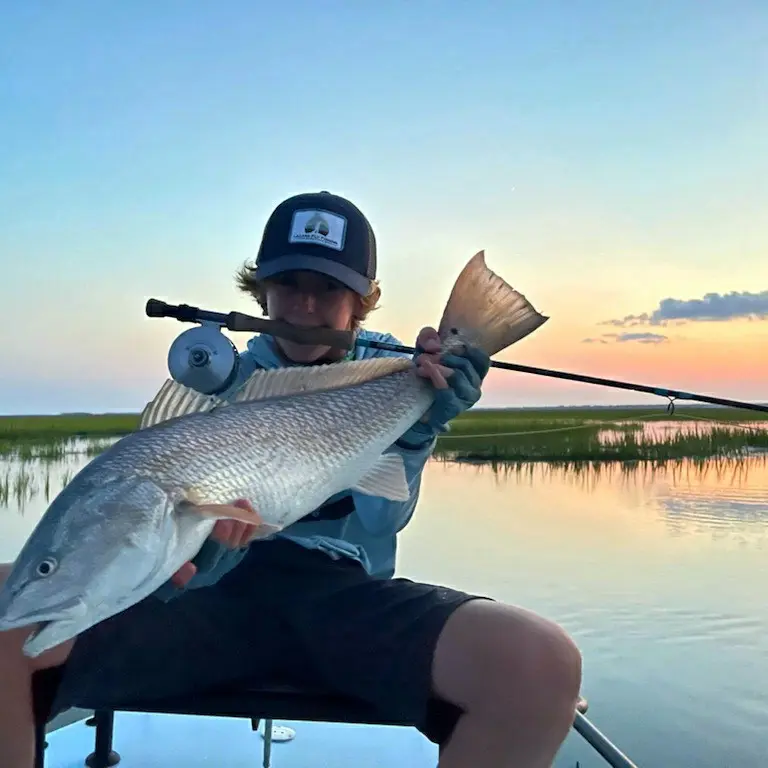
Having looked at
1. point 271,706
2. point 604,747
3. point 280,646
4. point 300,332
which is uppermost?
point 300,332

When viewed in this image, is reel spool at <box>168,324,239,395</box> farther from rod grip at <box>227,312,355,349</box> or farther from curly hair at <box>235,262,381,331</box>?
curly hair at <box>235,262,381,331</box>

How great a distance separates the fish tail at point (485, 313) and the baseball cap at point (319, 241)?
47cm

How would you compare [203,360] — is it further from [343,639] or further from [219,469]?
[343,639]

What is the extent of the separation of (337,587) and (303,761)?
1.36m

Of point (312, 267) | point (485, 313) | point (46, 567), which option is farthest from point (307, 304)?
point (46, 567)

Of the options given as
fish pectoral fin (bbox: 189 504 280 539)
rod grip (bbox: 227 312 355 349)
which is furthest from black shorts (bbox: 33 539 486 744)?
→ rod grip (bbox: 227 312 355 349)

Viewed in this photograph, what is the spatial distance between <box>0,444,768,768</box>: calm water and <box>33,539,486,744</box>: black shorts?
1.70m

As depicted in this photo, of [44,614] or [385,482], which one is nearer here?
[44,614]

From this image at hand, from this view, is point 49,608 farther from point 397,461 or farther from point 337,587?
point 397,461

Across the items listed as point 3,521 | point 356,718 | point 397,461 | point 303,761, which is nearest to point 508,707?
point 356,718

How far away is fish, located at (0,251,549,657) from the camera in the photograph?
64.2 inches

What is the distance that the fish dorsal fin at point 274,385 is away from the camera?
218 centimetres

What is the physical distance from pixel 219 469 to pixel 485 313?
1.09m

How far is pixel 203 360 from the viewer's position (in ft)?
8.93
